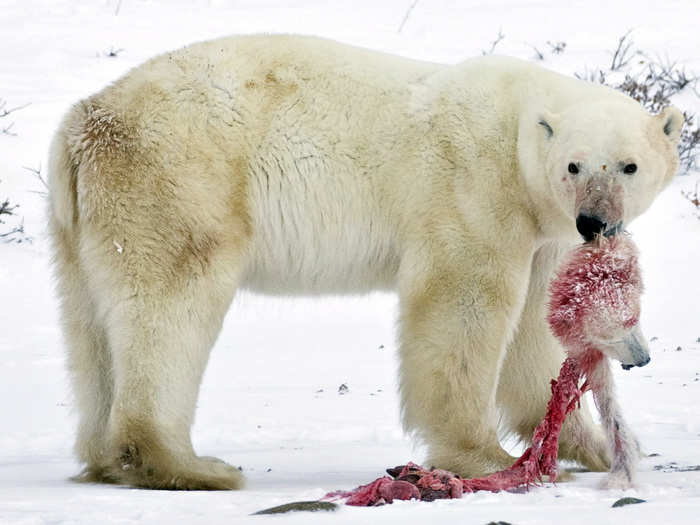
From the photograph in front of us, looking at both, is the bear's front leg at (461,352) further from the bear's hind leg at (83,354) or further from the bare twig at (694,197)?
the bare twig at (694,197)

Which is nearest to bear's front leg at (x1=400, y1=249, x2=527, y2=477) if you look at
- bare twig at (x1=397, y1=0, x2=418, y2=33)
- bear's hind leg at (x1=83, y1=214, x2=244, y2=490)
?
bear's hind leg at (x1=83, y1=214, x2=244, y2=490)

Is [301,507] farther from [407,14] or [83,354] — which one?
[407,14]

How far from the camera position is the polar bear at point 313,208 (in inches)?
164

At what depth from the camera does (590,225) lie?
3.81 metres

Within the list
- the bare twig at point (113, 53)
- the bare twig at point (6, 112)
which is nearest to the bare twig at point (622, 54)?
the bare twig at point (113, 53)

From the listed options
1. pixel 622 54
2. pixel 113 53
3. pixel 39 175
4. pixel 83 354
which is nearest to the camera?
pixel 83 354

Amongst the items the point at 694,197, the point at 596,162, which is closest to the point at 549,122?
the point at 596,162

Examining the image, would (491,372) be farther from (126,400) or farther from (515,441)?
(126,400)

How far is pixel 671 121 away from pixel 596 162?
455mm

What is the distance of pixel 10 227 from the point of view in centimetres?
873

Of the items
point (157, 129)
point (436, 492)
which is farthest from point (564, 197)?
point (157, 129)

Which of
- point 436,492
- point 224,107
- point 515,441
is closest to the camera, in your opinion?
point 436,492

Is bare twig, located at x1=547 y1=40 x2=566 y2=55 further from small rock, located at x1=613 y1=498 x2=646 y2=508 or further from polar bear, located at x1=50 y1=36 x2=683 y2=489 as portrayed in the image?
small rock, located at x1=613 y1=498 x2=646 y2=508

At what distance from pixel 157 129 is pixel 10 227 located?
15.6ft
